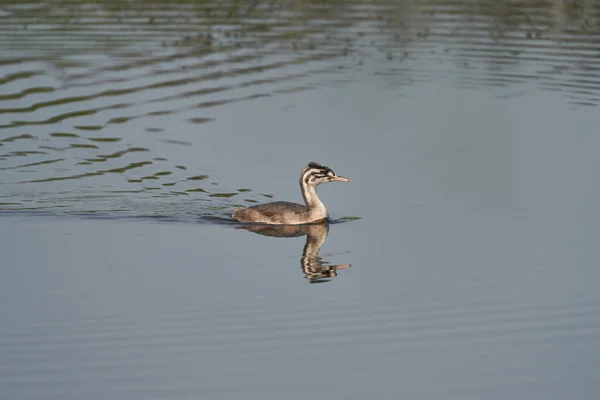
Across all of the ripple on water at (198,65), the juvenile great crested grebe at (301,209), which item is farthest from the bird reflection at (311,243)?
the ripple on water at (198,65)

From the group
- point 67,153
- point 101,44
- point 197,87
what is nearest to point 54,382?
point 67,153

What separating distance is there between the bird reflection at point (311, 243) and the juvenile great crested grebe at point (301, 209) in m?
0.10

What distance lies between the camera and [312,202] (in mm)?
17625

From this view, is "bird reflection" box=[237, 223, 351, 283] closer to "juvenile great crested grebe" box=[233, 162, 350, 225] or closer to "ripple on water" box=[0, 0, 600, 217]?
"juvenile great crested grebe" box=[233, 162, 350, 225]

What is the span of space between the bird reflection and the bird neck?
0.57ft

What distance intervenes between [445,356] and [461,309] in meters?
1.40

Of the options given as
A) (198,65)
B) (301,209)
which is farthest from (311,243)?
(198,65)

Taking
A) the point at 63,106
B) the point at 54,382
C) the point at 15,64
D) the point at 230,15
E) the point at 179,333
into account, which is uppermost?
the point at 230,15

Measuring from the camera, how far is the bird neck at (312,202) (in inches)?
690

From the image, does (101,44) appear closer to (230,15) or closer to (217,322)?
(230,15)

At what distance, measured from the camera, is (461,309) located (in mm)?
12836

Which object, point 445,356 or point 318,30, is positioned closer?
point 445,356

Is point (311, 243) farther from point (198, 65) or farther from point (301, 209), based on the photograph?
point (198, 65)

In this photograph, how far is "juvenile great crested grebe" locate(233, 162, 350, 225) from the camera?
17.2 meters
